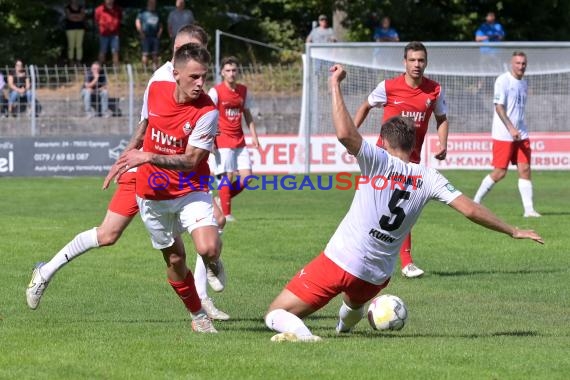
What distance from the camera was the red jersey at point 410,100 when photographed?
12219 millimetres

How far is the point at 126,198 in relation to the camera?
30.6 feet

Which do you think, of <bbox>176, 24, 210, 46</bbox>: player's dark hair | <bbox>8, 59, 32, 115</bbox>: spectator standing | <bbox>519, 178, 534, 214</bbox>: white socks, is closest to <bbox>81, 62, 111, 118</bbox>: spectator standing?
<bbox>8, 59, 32, 115</bbox>: spectator standing

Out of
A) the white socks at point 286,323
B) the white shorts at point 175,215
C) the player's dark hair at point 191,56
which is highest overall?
the player's dark hair at point 191,56

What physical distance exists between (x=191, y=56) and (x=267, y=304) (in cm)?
299

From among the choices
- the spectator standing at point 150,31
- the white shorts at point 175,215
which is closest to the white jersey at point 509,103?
the white shorts at point 175,215

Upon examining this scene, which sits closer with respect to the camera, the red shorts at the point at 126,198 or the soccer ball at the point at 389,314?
the soccer ball at the point at 389,314

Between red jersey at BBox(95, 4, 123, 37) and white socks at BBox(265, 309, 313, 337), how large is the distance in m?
23.8

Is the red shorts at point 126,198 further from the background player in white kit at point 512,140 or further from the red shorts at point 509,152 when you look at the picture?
the red shorts at point 509,152

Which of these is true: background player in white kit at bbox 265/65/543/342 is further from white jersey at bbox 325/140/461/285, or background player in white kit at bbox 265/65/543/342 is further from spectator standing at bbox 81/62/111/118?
spectator standing at bbox 81/62/111/118

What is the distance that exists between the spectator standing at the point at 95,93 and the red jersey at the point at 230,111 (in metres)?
10.9

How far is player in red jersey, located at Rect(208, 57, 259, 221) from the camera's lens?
1712 cm

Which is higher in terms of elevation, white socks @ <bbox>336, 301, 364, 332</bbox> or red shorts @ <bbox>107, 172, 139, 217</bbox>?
red shorts @ <bbox>107, 172, 139, 217</bbox>

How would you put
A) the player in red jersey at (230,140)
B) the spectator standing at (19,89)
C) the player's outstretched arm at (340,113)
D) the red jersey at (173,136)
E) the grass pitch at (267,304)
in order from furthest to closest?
the spectator standing at (19,89), the player in red jersey at (230,140), the red jersey at (173,136), the player's outstretched arm at (340,113), the grass pitch at (267,304)

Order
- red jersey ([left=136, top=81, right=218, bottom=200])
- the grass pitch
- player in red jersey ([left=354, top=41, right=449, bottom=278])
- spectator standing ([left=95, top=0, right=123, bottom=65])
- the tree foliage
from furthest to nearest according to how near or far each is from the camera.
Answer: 1. the tree foliage
2. spectator standing ([left=95, top=0, right=123, bottom=65])
3. player in red jersey ([left=354, top=41, right=449, bottom=278])
4. red jersey ([left=136, top=81, right=218, bottom=200])
5. the grass pitch
